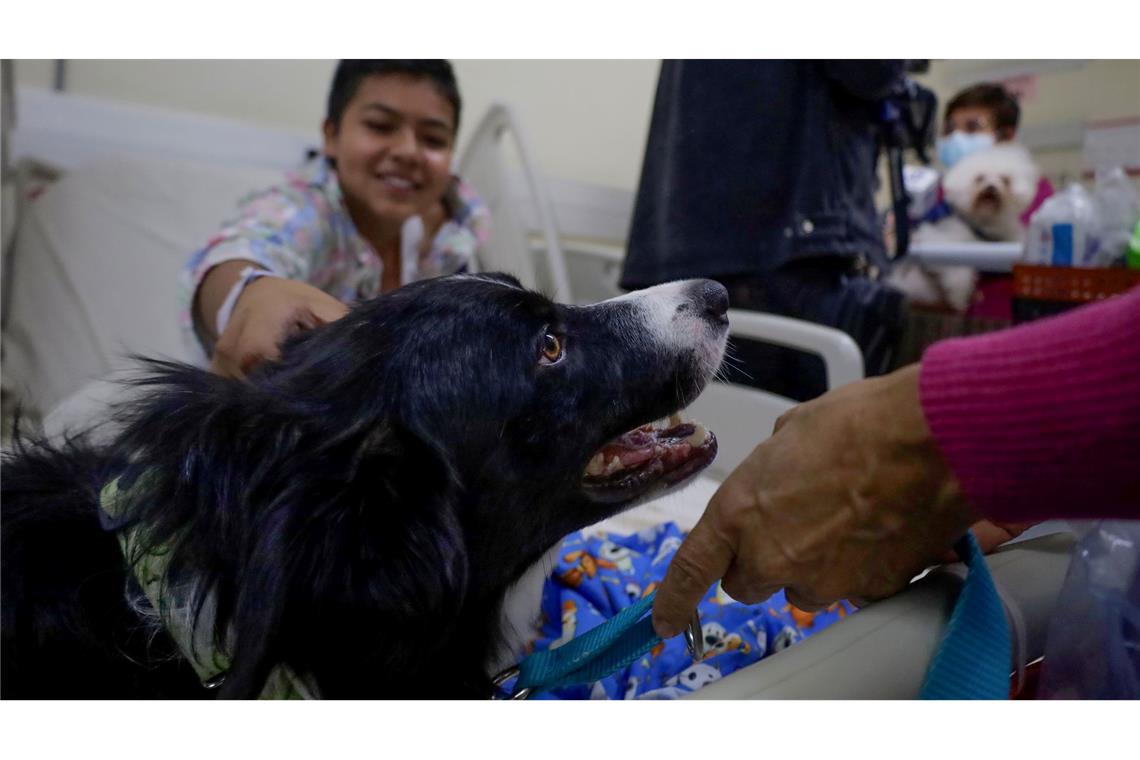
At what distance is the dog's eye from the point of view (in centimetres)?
76

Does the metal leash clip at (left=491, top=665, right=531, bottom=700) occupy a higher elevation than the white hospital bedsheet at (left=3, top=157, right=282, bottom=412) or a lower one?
lower

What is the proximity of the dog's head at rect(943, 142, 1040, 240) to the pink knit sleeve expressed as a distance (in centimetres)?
203

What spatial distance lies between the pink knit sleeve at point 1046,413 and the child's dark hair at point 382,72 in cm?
111

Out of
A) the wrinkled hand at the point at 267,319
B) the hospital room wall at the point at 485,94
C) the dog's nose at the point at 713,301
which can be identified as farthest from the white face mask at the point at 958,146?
the wrinkled hand at the point at 267,319

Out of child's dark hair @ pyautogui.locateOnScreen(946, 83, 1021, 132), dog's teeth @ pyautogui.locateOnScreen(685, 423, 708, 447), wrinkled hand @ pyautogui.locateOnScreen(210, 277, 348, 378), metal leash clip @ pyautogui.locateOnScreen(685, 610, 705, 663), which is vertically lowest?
metal leash clip @ pyautogui.locateOnScreen(685, 610, 705, 663)

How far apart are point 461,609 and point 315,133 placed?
6.21ft

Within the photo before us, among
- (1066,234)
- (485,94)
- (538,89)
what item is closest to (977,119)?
(1066,234)

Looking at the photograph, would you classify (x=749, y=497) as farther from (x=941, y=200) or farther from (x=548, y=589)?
(x=941, y=200)

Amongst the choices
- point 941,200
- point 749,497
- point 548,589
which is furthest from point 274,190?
point 941,200

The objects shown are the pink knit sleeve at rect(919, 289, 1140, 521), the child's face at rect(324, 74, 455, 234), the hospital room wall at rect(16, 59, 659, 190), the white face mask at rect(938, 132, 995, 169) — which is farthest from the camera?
the white face mask at rect(938, 132, 995, 169)

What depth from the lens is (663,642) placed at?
72 centimetres

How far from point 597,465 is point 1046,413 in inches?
16.1

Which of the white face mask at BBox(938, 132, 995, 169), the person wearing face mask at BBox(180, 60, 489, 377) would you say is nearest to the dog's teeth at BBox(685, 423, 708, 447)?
the person wearing face mask at BBox(180, 60, 489, 377)

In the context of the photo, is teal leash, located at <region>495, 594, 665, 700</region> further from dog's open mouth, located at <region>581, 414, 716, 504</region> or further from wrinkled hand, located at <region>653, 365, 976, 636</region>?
dog's open mouth, located at <region>581, 414, 716, 504</region>
